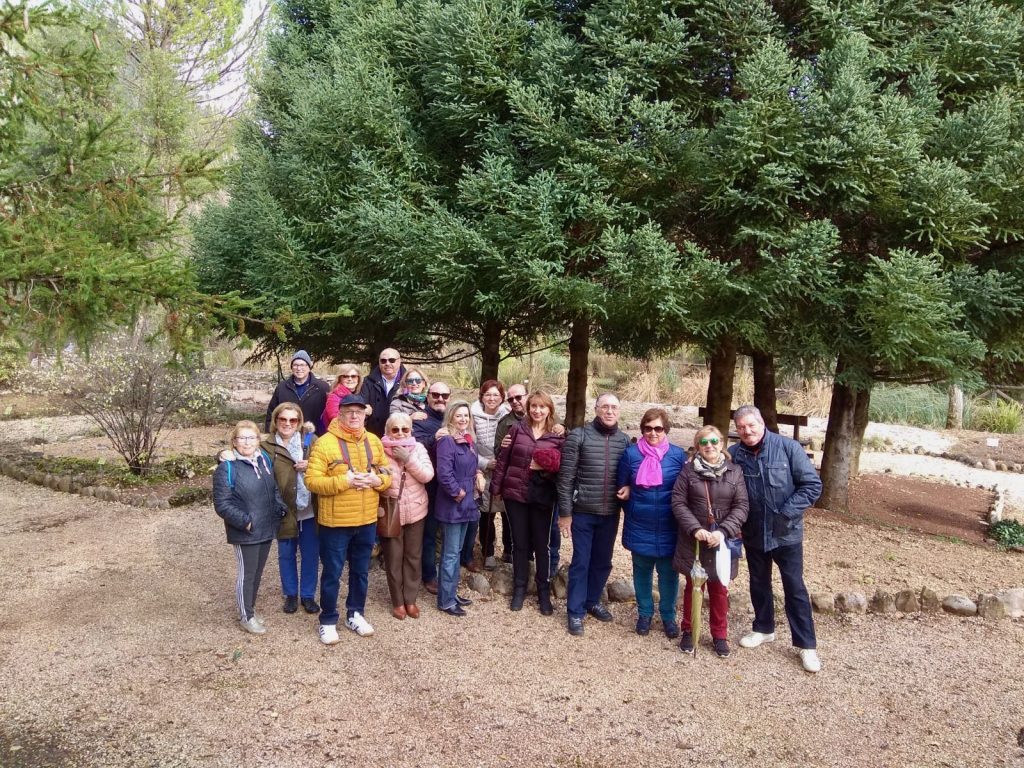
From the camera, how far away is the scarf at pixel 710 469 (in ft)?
14.7

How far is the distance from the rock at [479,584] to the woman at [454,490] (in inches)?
14.1

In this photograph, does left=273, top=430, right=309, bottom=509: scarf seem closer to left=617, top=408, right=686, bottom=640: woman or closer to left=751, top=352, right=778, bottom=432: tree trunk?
left=617, top=408, right=686, bottom=640: woman

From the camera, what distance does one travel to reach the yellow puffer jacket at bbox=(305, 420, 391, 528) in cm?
452

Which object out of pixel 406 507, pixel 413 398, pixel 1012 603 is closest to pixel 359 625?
pixel 406 507

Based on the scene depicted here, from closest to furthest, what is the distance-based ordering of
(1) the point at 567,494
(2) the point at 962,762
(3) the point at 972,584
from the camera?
(2) the point at 962,762 < (1) the point at 567,494 < (3) the point at 972,584

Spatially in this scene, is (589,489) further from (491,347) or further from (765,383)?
(491,347)

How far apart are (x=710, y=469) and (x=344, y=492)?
7.48ft

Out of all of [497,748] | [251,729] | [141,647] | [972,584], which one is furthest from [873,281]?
[141,647]

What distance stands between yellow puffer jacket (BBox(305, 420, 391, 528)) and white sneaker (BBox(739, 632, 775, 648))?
8.32 ft

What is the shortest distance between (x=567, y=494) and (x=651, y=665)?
117 cm

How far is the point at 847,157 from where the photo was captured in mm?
6055

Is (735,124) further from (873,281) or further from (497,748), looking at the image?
(497,748)

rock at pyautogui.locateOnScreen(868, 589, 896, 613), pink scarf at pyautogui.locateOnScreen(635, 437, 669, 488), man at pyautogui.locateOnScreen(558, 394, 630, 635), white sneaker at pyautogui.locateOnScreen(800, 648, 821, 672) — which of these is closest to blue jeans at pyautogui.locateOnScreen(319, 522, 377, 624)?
man at pyautogui.locateOnScreen(558, 394, 630, 635)

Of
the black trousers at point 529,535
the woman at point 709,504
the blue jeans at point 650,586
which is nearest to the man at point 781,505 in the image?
the woman at point 709,504
